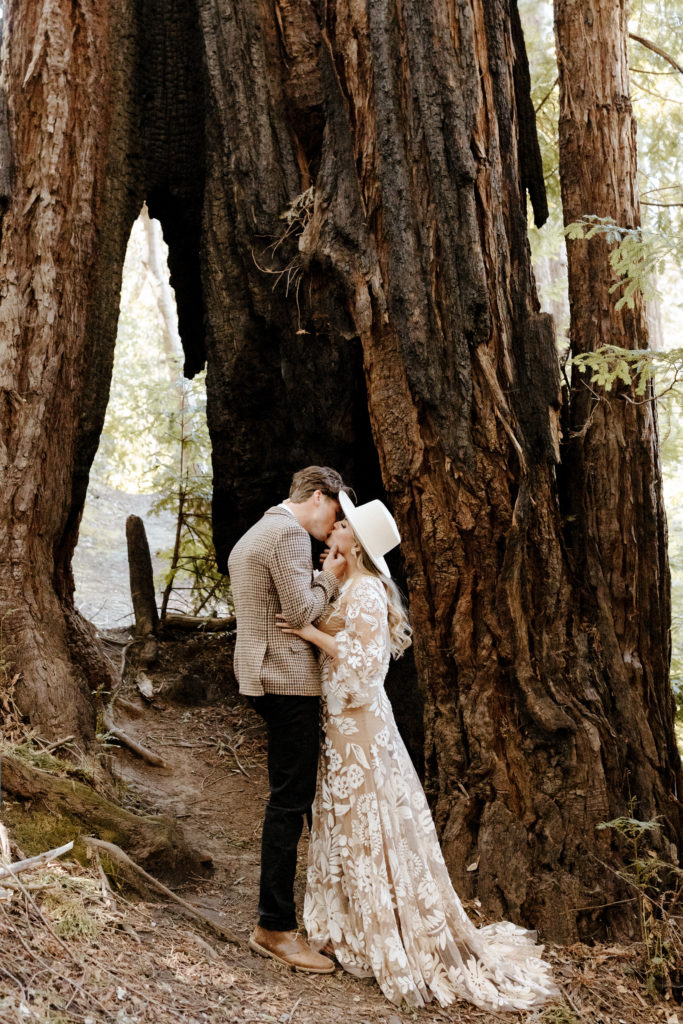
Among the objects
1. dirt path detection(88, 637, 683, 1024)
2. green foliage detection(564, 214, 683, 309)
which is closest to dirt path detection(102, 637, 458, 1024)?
dirt path detection(88, 637, 683, 1024)

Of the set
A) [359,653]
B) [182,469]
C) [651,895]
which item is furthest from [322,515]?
[182,469]

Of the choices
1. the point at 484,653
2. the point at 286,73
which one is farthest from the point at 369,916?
the point at 286,73

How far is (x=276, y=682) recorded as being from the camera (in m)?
4.02

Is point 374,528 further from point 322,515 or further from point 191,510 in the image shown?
point 191,510

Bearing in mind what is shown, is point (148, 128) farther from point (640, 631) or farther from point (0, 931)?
point (0, 931)

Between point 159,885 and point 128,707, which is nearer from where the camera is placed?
point 159,885

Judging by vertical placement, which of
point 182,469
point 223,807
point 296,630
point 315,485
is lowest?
point 223,807

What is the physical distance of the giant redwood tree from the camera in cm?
481

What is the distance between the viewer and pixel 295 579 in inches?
158

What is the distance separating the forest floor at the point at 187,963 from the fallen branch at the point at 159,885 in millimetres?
51

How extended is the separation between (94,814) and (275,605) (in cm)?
151

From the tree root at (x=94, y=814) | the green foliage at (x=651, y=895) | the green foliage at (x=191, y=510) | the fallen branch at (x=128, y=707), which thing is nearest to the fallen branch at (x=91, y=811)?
the tree root at (x=94, y=814)

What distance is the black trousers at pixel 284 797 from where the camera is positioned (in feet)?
13.1

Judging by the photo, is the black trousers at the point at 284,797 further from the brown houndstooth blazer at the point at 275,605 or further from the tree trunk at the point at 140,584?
the tree trunk at the point at 140,584
